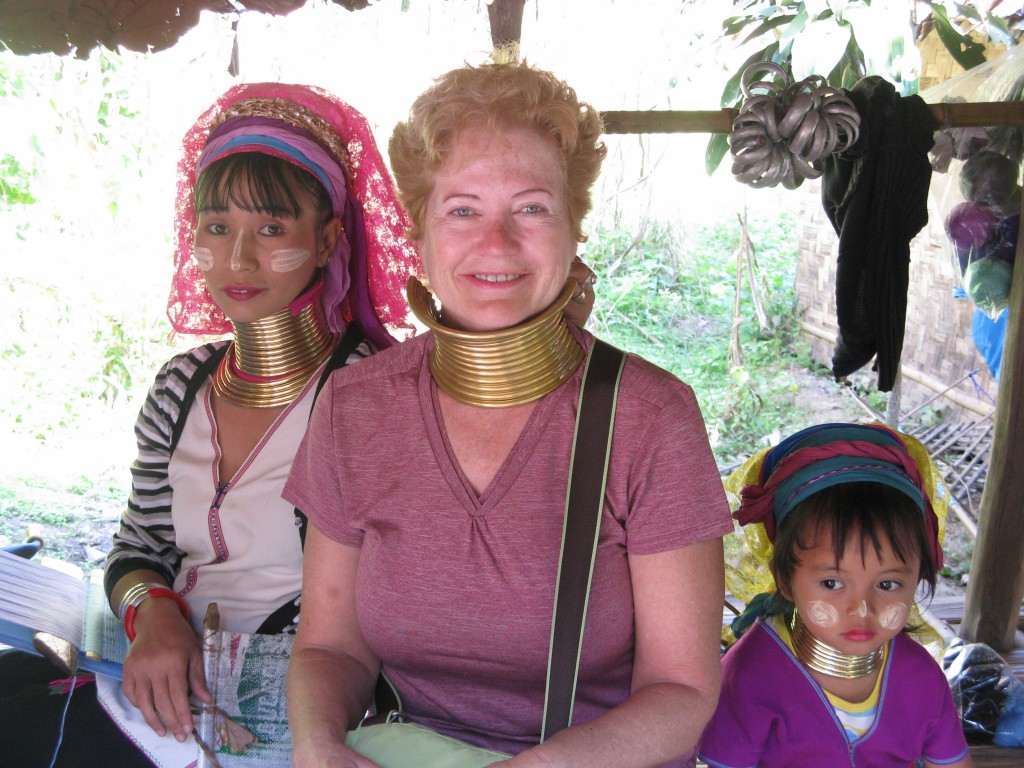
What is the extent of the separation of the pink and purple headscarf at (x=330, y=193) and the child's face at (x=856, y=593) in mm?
1274

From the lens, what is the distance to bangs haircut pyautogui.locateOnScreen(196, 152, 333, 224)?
222 cm

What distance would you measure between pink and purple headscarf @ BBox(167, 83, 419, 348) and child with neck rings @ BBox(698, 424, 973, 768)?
120 cm

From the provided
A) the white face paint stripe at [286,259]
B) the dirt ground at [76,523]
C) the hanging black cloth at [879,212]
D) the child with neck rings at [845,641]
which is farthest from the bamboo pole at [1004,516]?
the dirt ground at [76,523]

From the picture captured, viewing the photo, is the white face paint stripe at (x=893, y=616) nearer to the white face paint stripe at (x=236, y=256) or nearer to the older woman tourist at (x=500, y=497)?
the older woman tourist at (x=500, y=497)

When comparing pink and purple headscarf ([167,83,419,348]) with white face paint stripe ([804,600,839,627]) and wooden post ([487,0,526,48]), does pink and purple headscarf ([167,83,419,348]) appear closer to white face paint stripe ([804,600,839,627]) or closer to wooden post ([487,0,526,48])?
wooden post ([487,0,526,48])

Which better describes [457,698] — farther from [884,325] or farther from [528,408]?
[884,325]

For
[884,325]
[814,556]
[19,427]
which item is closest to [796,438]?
[814,556]

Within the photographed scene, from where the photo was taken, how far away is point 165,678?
1990 mm

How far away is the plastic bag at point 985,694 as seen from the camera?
Answer: 8.52 ft

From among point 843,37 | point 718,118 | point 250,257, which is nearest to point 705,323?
point 843,37

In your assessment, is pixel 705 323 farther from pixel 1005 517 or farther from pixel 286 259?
pixel 286 259

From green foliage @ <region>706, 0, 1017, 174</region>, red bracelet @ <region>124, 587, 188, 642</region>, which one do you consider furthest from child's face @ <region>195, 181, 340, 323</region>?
green foliage @ <region>706, 0, 1017, 174</region>

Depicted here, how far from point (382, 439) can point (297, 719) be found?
0.56 metres

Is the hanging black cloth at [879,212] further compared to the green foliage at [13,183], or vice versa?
the green foliage at [13,183]
